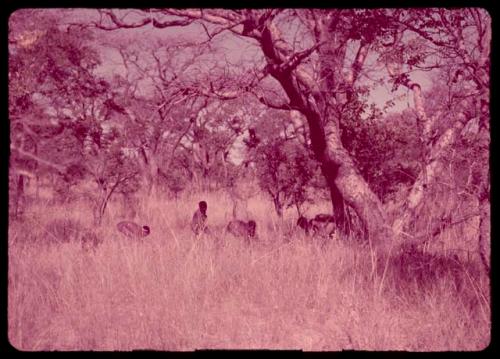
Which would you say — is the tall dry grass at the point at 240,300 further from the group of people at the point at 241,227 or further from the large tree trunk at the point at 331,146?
the group of people at the point at 241,227

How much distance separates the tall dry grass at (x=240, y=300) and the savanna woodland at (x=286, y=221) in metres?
0.02

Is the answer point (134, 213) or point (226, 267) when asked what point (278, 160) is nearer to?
point (134, 213)

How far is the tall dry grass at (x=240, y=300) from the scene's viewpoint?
2.80m

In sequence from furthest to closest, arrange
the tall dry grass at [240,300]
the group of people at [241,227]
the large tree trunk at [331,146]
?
the group of people at [241,227], the large tree trunk at [331,146], the tall dry grass at [240,300]

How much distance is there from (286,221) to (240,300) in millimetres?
4328

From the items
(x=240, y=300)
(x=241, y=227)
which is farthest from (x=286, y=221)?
(x=240, y=300)

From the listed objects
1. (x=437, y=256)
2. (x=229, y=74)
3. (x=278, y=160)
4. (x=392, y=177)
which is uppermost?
(x=229, y=74)

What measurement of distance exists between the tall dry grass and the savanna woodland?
2 cm

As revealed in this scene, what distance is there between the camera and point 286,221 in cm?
759

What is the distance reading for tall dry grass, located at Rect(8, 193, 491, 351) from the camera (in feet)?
9.18

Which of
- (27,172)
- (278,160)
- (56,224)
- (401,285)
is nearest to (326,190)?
(278,160)

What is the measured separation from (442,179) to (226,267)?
3.67 metres

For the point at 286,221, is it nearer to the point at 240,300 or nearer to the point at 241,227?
the point at 241,227

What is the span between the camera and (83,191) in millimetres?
8508
